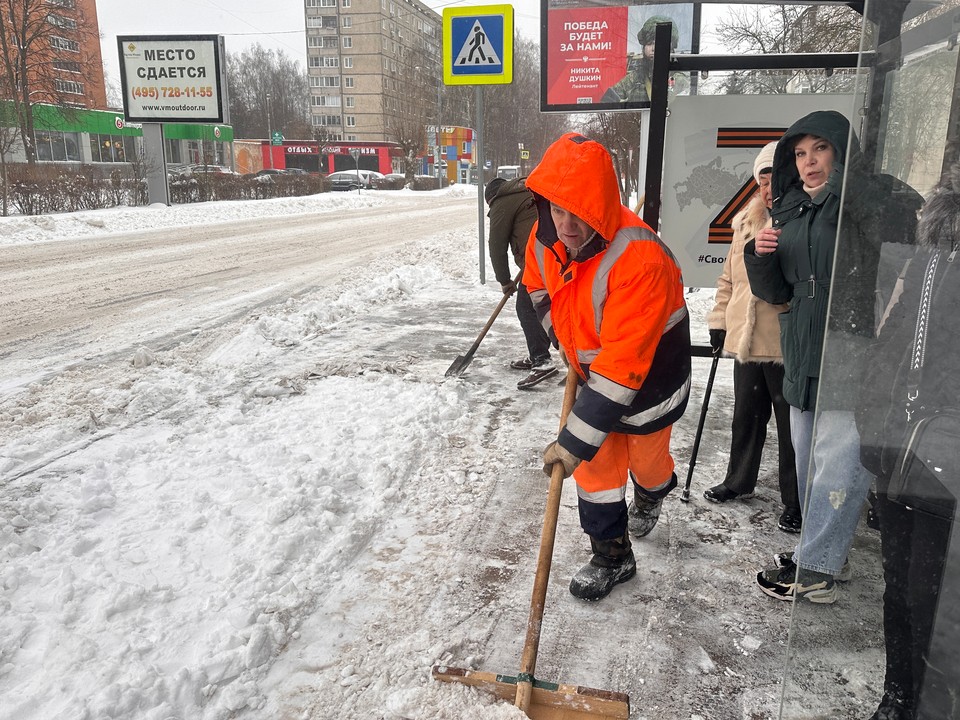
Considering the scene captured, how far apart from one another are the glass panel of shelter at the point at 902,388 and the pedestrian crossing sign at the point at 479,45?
691 centimetres

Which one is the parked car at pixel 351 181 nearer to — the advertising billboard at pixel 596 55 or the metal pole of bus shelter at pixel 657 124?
the advertising billboard at pixel 596 55

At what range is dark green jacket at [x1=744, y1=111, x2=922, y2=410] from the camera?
5.34ft

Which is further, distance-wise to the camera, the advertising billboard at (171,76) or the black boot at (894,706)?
the advertising billboard at (171,76)

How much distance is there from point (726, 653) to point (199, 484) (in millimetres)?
2436

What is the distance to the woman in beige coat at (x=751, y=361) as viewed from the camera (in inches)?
121

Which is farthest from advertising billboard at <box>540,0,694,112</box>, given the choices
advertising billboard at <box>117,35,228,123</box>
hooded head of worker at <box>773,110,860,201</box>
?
advertising billboard at <box>117,35,228,123</box>

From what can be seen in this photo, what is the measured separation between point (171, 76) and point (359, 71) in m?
63.6

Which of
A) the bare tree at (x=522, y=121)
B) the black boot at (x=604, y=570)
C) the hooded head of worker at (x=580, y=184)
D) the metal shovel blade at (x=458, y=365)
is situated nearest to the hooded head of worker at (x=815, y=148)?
the hooded head of worker at (x=580, y=184)

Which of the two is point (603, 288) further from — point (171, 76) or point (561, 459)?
point (171, 76)

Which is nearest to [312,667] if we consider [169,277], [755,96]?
[755,96]

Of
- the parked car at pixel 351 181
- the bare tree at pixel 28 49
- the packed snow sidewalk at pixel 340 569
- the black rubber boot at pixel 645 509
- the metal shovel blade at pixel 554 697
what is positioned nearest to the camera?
the metal shovel blade at pixel 554 697

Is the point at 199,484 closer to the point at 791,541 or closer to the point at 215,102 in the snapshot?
the point at 791,541

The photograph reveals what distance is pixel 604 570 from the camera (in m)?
2.78

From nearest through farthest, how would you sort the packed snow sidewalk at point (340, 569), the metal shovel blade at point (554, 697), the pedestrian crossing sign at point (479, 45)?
1. the metal shovel blade at point (554, 697)
2. the packed snow sidewalk at point (340, 569)
3. the pedestrian crossing sign at point (479, 45)
